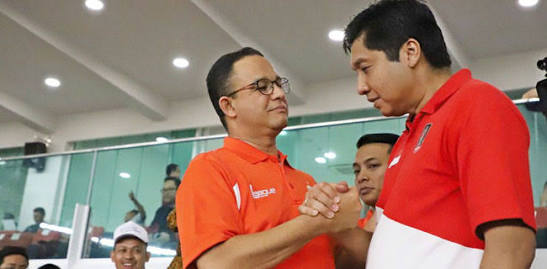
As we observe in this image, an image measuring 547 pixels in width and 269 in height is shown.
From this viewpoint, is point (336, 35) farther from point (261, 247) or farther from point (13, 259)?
point (261, 247)

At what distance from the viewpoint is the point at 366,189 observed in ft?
9.96

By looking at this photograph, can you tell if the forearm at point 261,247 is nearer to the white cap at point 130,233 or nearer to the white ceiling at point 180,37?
the white cap at point 130,233

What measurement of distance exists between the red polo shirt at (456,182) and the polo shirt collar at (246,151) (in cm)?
45

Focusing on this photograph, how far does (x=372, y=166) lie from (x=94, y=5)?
5.73 metres

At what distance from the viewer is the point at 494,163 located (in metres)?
1.02

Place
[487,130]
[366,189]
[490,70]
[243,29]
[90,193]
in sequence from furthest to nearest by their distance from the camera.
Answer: [490,70], [243,29], [90,193], [366,189], [487,130]

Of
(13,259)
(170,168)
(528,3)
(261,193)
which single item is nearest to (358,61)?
(261,193)

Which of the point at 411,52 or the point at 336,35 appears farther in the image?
the point at 336,35

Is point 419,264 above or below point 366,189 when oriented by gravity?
below

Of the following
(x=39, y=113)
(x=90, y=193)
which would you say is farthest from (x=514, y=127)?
(x=39, y=113)

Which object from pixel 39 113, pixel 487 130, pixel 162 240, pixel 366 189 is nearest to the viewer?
pixel 487 130

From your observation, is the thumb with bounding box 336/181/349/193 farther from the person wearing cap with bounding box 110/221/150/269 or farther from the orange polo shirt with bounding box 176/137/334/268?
the person wearing cap with bounding box 110/221/150/269

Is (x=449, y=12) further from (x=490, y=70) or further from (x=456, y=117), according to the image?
(x=456, y=117)

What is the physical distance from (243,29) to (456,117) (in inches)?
282
